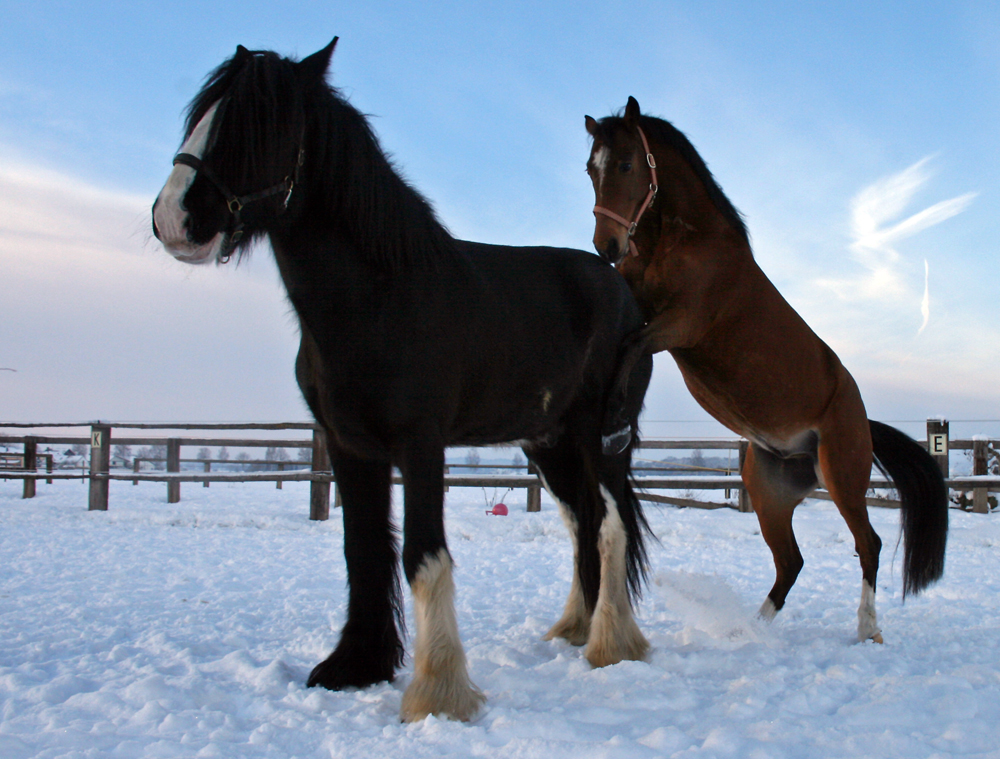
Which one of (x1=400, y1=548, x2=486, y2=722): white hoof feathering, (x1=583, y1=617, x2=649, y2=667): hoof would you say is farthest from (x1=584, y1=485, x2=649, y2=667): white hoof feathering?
(x1=400, y1=548, x2=486, y2=722): white hoof feathering

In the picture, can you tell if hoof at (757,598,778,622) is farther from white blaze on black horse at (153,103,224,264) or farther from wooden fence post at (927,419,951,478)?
wooden fence post at (927,419,951,478)

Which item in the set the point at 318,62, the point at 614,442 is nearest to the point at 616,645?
the point at 614,442

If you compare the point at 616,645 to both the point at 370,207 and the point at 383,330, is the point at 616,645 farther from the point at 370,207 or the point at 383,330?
the point at 370,207

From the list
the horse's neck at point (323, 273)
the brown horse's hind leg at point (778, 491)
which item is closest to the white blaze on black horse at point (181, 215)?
the horse's neck at point (323, 273)

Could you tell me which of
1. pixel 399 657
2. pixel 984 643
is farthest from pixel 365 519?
pixel 984 643

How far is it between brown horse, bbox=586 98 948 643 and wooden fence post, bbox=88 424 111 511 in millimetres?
8858

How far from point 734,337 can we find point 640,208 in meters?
0.81

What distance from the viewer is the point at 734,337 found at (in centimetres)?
345

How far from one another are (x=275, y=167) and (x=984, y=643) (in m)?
3.79

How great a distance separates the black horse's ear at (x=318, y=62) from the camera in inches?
92.7

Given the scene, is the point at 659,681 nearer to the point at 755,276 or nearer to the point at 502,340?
the point at 502,340

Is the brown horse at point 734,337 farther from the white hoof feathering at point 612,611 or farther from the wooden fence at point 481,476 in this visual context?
the wooden fence at point 481,476

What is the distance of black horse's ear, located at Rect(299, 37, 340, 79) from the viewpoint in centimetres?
235

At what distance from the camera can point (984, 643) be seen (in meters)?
3.27
